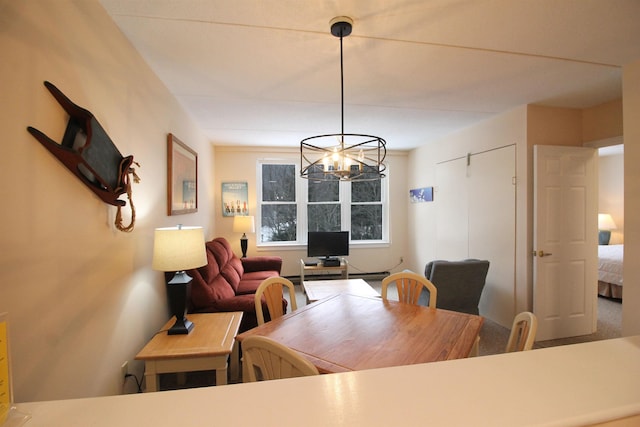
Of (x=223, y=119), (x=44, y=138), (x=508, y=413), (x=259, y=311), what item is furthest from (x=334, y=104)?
(x=508, y=413)

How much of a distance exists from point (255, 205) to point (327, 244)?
1.46 meters

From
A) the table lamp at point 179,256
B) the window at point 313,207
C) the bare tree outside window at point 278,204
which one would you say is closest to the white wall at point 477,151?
the window at point 313,207

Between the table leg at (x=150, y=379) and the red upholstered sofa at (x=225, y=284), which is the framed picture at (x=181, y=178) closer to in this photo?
the red upholstered sofa at (x=225, y=284)

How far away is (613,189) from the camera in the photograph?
6.02 m

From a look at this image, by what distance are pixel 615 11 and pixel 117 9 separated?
2.75 m

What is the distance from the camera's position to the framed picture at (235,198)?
4.99 meters

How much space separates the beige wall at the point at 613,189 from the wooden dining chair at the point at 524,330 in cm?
654

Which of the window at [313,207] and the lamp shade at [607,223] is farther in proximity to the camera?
the lamp shade at [607,223]

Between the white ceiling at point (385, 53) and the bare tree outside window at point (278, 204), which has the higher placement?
the white ceiling at point (385, 53)

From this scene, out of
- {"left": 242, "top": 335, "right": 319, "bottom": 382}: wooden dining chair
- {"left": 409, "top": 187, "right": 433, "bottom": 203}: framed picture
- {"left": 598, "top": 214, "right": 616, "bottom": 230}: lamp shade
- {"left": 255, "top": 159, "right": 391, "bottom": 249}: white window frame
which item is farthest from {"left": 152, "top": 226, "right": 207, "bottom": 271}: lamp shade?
{"left": 598, "top": 214, "right": 616, "bottom": 230}: lamp shade

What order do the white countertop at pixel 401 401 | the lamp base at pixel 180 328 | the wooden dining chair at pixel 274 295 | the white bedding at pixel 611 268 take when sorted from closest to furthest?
the white countertop at pixel 401 401 → the lamp base at pixel 180 328 → the wooden dining chair at pixel 274 295 → the white bedding at pixel 611 268

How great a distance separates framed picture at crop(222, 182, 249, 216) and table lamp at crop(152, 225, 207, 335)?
3.02 m

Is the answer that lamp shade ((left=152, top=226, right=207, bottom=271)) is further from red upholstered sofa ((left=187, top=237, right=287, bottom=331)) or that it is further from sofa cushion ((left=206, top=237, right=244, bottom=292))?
sofa cushion ((left=206, top=237, right=244, bottom=292))

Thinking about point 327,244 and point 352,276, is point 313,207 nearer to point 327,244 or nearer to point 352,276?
point 327,244
